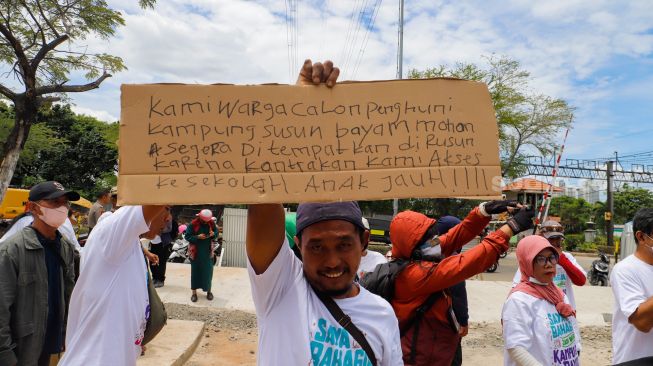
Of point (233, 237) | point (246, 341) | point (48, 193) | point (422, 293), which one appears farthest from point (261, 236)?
point (233, 237)

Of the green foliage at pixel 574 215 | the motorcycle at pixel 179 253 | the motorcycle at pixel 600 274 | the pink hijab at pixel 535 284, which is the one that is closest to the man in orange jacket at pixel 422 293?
the pink hijab at pixel 535 284

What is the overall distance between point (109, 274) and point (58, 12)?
1256 cm

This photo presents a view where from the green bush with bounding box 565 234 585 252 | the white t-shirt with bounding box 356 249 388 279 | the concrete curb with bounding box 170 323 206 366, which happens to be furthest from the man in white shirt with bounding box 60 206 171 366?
the green bush with bounding box 565 234 585 252

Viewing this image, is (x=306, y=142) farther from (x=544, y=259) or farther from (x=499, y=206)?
(x=544, y=259)

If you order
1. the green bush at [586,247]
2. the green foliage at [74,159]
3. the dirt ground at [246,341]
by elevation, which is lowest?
the green bush at [586,247]

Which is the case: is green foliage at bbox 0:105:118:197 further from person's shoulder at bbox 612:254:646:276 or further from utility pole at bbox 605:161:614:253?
person's shoulder at bbox 612:254:646:276

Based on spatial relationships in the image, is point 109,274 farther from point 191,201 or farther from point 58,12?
point 58,12

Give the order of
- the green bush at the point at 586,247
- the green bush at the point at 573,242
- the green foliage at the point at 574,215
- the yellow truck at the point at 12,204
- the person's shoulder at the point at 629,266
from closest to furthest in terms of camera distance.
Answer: the person's shoulder at the point at 629,266 < the yellow truck at the point at 12,204 < the green bush at the point at 586,247 < the green bush at the point at 573,242 < the green foliage at the point at 574,215

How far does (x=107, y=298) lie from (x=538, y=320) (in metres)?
2.47

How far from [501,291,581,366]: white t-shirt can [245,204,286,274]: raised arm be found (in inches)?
78.8

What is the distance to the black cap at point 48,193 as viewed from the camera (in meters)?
3.03

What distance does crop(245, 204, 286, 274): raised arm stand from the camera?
Answer: 148 centimetres

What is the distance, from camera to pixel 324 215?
5.08 feet

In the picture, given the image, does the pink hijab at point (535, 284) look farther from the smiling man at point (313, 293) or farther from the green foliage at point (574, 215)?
the green foliage at point (574, 215)
